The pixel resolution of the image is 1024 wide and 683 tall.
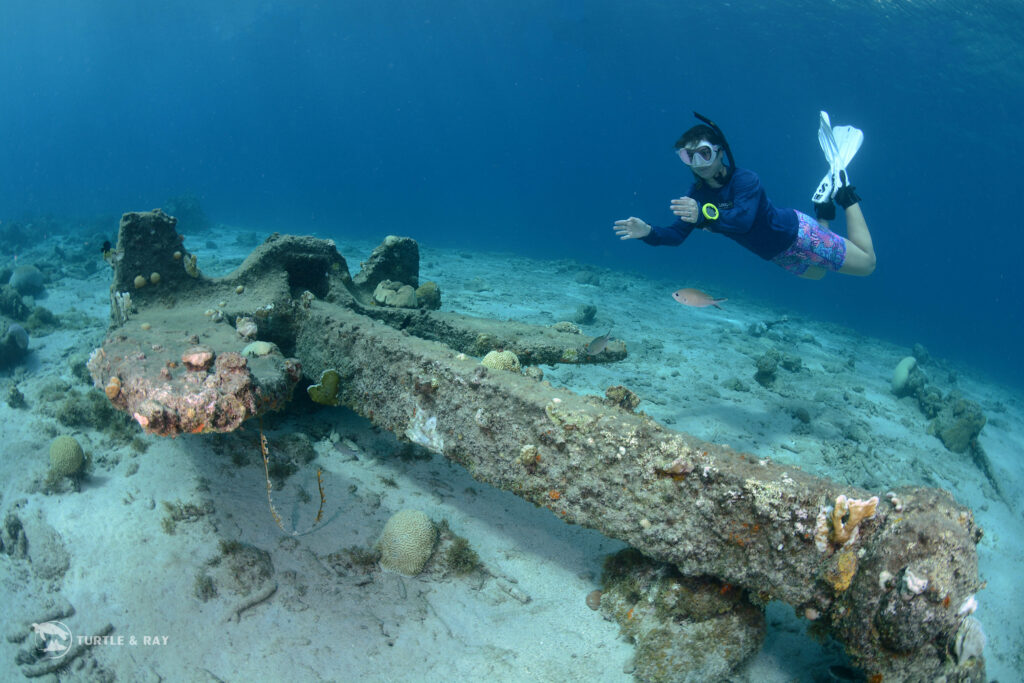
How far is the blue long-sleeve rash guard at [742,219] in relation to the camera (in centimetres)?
602

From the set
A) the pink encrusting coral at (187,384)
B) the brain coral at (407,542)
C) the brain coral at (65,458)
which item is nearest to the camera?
the pink encrusting coral at (187,384)

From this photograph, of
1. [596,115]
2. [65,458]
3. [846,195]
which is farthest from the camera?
[596,115]

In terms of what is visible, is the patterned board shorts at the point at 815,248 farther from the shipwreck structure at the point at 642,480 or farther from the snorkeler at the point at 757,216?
the shipwreck structure at the point at 642,480

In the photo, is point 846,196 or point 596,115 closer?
point 846,196

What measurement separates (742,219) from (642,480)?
183 inches

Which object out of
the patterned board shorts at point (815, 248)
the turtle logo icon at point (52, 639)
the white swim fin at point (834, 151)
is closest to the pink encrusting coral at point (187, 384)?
the turtle logo icon at point (52, 639)

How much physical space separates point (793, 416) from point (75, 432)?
11103 mm

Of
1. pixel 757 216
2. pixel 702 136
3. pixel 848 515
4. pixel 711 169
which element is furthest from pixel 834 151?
pixel 848 515

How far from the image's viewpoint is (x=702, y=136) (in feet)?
18.9

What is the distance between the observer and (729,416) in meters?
7.86

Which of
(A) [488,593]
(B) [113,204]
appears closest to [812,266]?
(A) [488,593]

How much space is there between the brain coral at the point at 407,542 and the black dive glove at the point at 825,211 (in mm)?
7397

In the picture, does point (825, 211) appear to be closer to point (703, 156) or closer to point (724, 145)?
point (724, 145)

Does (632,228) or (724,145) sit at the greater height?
(724,145)
